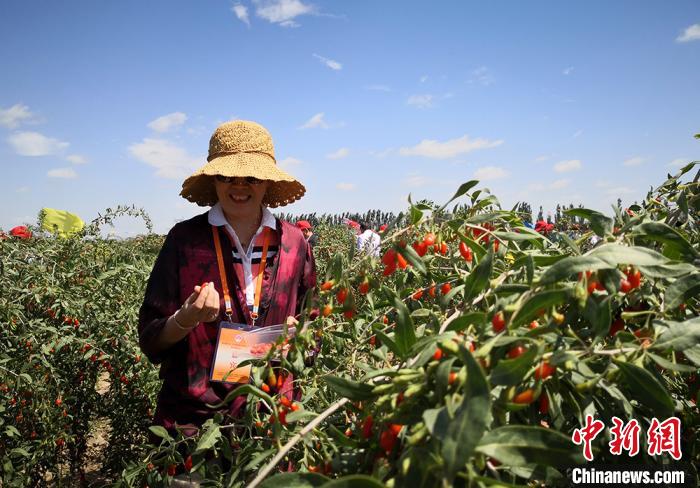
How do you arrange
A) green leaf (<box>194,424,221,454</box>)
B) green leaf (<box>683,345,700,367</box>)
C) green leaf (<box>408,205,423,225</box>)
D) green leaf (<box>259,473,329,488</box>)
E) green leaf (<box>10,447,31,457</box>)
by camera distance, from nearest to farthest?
green leaf (<box>259,473,329,488</box>)
green leaf (<box>683,345,700,367</box>)
green leaf (<box>408,205,423,225</box>)
green leaf (<box>194,424,221,454</box>)
green leaf (<box>10,447,31,457</box>)

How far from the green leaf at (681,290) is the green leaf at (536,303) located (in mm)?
197

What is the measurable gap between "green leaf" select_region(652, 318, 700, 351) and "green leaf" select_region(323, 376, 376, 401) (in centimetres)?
35

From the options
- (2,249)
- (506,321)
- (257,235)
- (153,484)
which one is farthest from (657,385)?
(2,249)

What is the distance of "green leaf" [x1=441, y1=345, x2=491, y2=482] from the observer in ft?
1.36

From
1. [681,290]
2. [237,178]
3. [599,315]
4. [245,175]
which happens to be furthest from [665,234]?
[237,178]

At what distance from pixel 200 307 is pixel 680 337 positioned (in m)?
1.07

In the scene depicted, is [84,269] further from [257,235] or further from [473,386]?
[473,386]

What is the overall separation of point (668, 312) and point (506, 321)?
1.04ft

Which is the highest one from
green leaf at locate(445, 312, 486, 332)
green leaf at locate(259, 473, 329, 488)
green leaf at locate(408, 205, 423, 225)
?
green leaf at locate(408, 205, 423, 225)

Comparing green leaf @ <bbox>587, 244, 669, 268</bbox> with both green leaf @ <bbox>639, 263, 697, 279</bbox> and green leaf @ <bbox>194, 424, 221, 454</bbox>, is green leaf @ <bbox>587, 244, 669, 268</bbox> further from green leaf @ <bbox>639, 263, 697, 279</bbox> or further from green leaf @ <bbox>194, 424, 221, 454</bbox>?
green leaf @ <bbox>194, 424, 221, 454</bbox>

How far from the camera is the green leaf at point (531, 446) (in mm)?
472

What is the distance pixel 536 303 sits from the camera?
21.6 inches

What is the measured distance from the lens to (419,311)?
853mm

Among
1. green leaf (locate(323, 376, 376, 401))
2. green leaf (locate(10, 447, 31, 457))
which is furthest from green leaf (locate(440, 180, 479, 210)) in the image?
green leaf (locate(10, 447, 31, 457))
